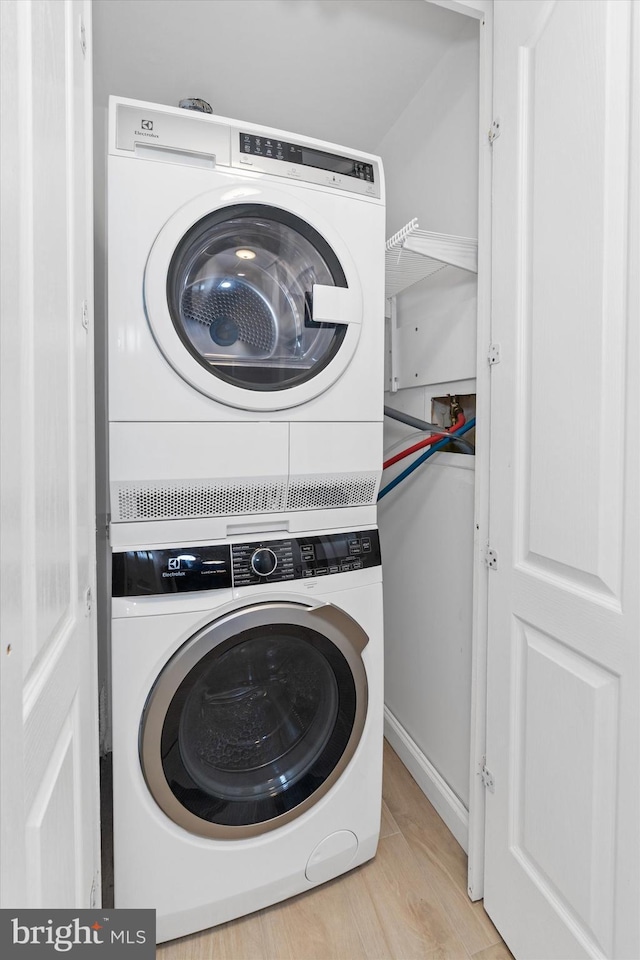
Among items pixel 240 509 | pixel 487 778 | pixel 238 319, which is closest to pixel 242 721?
pixel 240 509

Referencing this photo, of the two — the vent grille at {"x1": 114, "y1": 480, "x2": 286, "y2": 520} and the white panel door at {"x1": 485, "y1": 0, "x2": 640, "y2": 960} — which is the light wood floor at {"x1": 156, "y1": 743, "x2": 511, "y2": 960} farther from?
the vent grille at {"x1": 114, "y1": 480, "x2": 286, "y2": 520}

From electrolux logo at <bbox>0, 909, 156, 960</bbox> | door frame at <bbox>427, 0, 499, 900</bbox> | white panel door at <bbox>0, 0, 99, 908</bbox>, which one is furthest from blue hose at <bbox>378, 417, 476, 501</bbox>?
electrolux logo at <bbox>0, 909, 156, 960</bbox>

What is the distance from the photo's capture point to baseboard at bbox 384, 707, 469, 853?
1.45 m

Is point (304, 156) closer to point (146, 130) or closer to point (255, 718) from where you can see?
point (146, 130)

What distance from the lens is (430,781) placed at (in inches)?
63.9

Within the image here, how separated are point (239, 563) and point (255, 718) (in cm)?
42

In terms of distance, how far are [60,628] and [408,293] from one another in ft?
5.31

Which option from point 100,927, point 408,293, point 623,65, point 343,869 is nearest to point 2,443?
point 100,927

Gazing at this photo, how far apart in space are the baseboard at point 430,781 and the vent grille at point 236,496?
100 cm

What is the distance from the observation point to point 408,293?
1814 mm

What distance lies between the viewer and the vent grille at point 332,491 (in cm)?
123

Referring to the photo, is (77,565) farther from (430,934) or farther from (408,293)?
(408,293)

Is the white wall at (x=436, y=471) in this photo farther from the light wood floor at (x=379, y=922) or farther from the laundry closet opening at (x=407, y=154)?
the light wood floor at (x=379, y=922)

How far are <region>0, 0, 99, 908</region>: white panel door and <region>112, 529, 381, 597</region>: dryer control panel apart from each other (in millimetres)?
136
